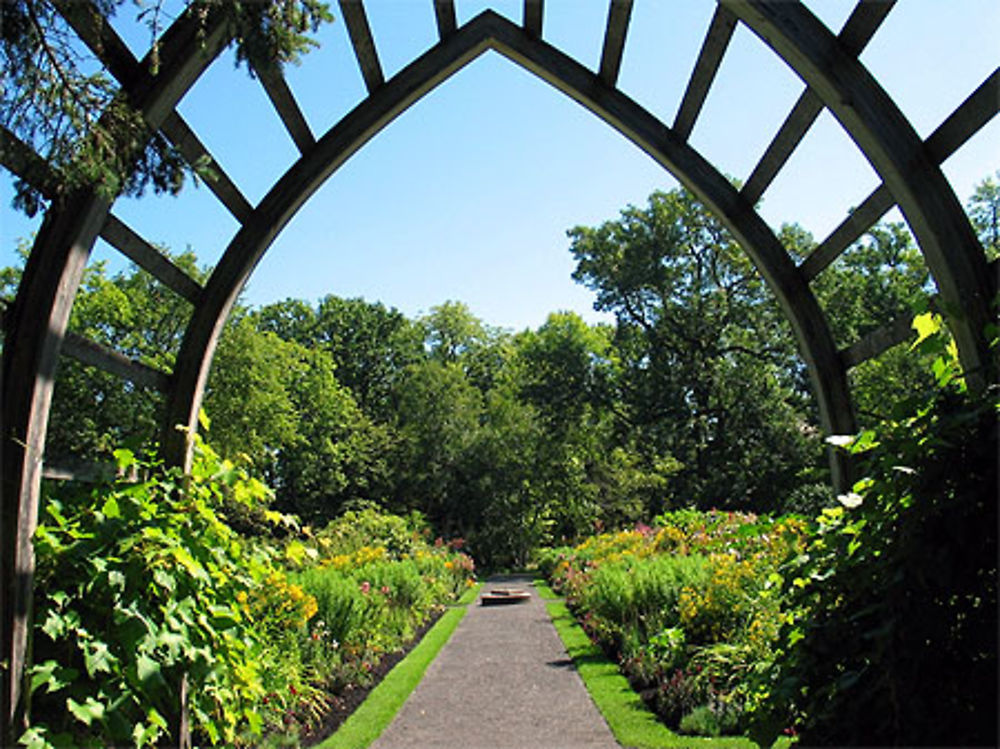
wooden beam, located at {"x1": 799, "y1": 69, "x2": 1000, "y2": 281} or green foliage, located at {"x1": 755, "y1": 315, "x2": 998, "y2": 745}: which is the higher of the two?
wooden beam, located at {"x1": 799, "y1": 69, "x2": 1000, "y2": 281}

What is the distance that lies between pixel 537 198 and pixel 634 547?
7.22 meters

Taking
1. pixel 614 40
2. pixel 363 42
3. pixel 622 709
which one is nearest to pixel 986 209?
pixel 622 709

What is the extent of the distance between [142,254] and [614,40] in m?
2.24

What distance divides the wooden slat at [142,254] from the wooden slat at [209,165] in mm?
381

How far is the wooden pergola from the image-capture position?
101 inches

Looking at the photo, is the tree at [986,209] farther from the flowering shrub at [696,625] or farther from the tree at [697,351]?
the flowering shrub at [696,625]

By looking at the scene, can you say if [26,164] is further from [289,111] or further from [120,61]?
[289,111]

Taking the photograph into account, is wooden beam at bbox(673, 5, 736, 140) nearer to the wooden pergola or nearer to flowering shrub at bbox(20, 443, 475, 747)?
the wooden pergola

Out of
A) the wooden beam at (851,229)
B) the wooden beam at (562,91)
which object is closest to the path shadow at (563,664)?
the wooden beam at (562,91)

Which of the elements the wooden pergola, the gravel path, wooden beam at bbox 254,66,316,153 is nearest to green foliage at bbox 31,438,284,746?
the wooden pergola

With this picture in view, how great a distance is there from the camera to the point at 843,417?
3.60 m

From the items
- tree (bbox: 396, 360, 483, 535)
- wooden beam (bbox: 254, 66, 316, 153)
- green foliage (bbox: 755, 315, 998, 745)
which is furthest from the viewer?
tree (bbox: 396, 360, 483, 535)

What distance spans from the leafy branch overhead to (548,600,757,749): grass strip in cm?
414

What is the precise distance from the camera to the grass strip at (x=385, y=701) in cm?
512
